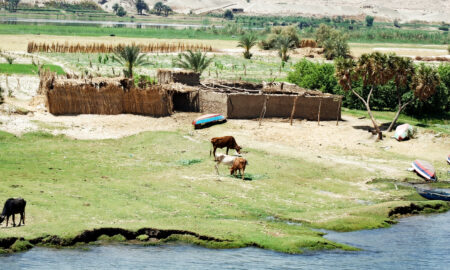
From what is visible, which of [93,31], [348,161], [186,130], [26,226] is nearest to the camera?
[26,226]

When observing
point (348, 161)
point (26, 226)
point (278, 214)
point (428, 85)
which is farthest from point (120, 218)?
point (428, 85)

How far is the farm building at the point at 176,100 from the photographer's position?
3716cm

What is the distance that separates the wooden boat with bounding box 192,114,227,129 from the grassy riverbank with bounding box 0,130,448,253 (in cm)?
362

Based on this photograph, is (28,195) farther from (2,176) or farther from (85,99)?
(85,99)

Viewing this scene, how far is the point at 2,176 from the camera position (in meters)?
24.3

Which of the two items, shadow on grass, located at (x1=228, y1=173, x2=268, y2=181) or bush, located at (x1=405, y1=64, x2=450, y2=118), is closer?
shadow on grass, located at (x1=228, y1=173, x2=268, y2=181)

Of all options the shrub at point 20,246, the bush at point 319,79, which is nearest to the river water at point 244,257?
the shrub at point 20,246

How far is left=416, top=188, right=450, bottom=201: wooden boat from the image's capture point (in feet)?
89.0

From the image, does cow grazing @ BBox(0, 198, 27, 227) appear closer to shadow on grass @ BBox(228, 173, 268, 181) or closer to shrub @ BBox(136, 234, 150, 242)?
shrub @ BBox(136, 234, 150, 242)

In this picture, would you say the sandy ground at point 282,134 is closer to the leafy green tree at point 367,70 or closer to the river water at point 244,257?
the leafy green tree at point 367,70

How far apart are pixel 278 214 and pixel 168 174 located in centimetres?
565

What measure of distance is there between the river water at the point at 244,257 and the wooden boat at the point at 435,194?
17.2 ft

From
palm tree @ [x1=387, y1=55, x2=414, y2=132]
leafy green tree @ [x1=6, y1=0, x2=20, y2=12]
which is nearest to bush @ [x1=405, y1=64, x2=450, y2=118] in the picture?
palm tree @ [x1=387, y1=55, x2=414, y2=132]

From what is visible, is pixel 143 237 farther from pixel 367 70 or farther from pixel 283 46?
pixel 283 46
